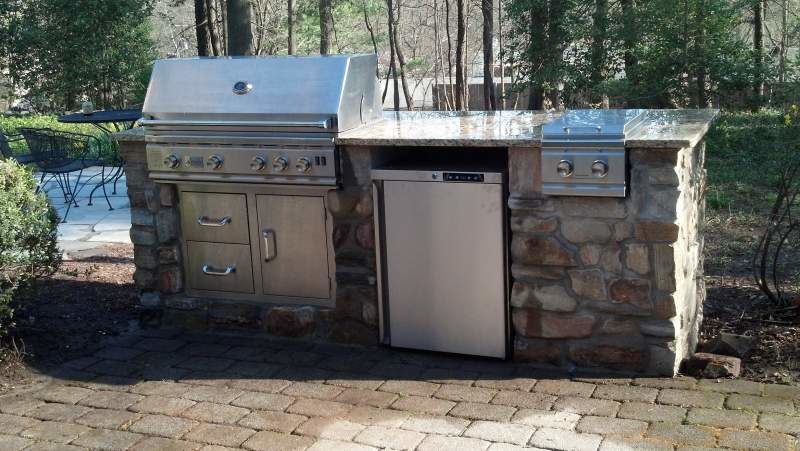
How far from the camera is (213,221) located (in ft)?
14.7

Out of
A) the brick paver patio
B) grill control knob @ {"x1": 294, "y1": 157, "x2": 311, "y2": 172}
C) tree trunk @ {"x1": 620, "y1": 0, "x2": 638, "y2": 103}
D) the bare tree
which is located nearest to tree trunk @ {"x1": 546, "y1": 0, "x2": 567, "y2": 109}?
tree trunk @ {"x1": 620, "y1": 0, "x2": 638, "y2": 103}

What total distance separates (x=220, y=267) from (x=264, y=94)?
3.27ft

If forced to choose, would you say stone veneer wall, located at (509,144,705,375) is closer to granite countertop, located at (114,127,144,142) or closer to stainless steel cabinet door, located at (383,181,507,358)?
stainless steel cabinet door, located at (383,181,507,358)

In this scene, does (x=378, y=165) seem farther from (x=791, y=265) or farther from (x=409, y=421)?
(x=791, y=265)

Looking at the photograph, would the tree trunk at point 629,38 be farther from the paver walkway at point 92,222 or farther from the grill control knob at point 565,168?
the grill control knob at point 565,168

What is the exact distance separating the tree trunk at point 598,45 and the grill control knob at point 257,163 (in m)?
7.08

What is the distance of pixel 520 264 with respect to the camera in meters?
3.86

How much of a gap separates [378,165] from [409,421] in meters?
1.32

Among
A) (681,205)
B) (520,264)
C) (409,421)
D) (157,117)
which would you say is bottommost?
(409,421)

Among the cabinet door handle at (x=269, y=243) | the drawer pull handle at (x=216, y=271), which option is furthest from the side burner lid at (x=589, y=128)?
the drawer pull handle at (x=216, y=271)

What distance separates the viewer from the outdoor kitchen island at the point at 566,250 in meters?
3.58

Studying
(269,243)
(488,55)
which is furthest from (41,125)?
(269,243)

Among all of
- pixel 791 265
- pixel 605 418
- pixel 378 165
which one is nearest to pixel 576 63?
pixel 791 265

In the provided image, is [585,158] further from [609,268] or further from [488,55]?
[488,55]
